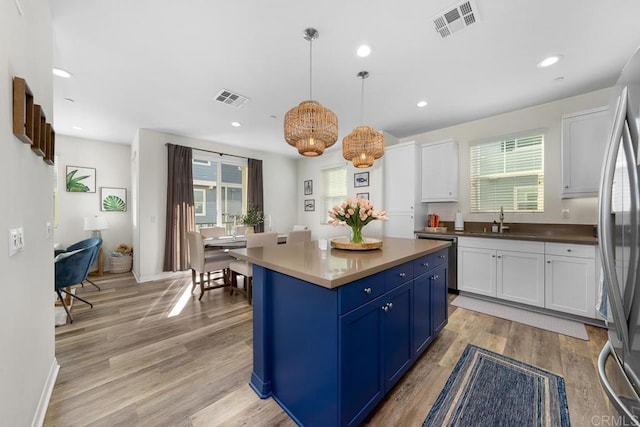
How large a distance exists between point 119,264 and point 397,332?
5706mm

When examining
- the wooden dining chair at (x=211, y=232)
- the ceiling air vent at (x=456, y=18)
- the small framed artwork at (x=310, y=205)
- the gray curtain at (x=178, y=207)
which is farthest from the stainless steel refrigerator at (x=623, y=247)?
the small framed artwork at (x=310, y=205)

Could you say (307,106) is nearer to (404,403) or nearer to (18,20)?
(18,20)

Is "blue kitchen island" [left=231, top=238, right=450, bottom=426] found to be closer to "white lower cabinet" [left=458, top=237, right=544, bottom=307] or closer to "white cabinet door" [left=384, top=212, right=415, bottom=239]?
"white lower cabinet" [left=458, top=237, right=544, bottom=307]

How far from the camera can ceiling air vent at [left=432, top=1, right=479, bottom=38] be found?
1.82m

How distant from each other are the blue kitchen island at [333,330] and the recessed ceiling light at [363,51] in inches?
73.3

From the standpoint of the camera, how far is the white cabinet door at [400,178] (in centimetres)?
418

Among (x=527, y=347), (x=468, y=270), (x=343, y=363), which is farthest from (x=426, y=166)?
(x=343, y=363)

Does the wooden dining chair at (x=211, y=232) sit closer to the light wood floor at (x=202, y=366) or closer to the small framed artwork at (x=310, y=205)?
the light wood floor at (x=202, y=366)

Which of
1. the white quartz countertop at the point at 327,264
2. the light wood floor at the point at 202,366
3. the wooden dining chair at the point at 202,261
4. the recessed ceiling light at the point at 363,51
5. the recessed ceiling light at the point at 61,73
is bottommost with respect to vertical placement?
the light wood floor at the point at 202,366

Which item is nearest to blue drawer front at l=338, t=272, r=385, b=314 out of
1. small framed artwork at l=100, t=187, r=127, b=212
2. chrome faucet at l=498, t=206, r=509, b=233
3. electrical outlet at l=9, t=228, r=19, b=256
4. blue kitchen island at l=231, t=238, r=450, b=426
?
blue kitchen island at l=231, t=238, r=450, b=426

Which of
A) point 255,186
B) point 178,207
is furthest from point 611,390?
point 255,186

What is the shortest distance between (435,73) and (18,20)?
3178mm

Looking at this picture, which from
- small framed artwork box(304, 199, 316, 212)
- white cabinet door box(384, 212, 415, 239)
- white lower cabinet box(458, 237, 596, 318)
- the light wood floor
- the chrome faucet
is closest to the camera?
the light wood floor

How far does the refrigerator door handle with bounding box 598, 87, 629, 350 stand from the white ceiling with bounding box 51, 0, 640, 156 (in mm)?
1541
